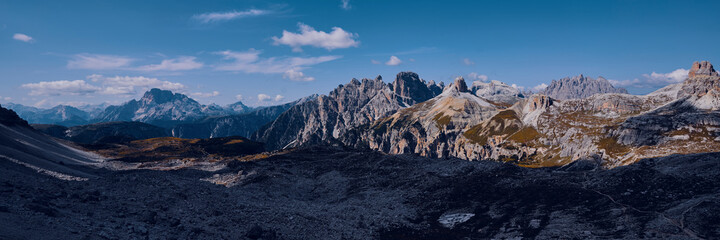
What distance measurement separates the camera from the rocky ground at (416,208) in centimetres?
2695

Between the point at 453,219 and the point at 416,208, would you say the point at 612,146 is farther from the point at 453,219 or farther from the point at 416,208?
the point at 453,219

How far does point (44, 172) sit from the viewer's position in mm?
59125

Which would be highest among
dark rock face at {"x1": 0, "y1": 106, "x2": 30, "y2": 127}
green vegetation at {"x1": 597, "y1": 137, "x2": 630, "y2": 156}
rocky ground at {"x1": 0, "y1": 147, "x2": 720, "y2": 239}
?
dark rock face at {"x1": 0, "y1": 106, "x2": 30, "y2": 127}

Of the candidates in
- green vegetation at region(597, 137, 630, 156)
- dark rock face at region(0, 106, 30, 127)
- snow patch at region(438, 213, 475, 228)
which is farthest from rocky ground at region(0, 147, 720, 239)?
green vegetation at region(597, 137, 630, 156)

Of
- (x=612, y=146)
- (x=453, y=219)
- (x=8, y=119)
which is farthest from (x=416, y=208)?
(x=612, y=146)

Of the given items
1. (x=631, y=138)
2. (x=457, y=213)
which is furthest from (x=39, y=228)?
(x=631, y=138)

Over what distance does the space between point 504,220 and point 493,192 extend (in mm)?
11293

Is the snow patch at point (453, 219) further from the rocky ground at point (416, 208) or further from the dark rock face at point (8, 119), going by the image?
the dark rock face at point (8, 119)

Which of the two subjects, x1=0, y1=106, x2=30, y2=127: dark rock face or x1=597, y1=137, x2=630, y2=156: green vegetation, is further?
x1=597, y1=137, x2=630, y2=156: green vegetation

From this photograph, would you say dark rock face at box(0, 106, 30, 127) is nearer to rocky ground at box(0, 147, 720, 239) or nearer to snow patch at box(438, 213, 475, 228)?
rocky ground at box(0, 147, 720, 239)

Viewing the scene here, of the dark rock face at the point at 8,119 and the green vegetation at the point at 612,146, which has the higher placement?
the dark rock face at the point at 8,119

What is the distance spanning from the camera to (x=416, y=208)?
1988 inches

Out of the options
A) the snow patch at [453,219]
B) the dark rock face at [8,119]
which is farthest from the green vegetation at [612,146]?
the dark rock face at [8,119]

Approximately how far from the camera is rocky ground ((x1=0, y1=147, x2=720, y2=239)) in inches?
1061
